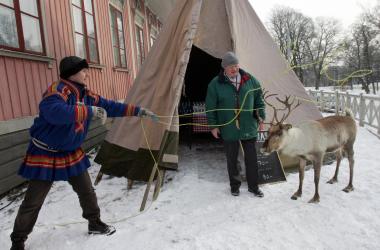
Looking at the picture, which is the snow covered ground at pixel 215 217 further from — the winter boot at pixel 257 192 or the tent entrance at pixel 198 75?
the tent entrance at pixel 198 75

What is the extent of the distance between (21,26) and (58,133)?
2.88m

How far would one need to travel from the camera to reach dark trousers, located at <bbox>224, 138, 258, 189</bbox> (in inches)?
154

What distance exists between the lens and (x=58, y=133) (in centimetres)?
257

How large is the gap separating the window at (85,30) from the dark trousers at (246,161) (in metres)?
4.04

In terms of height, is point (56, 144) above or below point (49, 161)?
above

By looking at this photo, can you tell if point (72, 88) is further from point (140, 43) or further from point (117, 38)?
point (140, 43)

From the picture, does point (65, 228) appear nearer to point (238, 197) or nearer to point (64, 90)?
point (64, 90)

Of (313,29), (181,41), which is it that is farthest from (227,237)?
(313,29)

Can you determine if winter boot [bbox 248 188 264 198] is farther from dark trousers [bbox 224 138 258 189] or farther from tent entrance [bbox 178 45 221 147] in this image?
tent entrance [bbox 178 45 221 147]

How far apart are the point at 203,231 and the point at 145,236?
580mm

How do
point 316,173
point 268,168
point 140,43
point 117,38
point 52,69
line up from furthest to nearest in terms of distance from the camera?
point 140,43, point 117,38, point 52,69, point 268,168, point 316,173

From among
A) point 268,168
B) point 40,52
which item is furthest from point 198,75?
point 268,168

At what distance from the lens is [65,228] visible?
10.6 ft

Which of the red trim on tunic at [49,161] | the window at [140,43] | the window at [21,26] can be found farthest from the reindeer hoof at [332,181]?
the window at [140,43]
